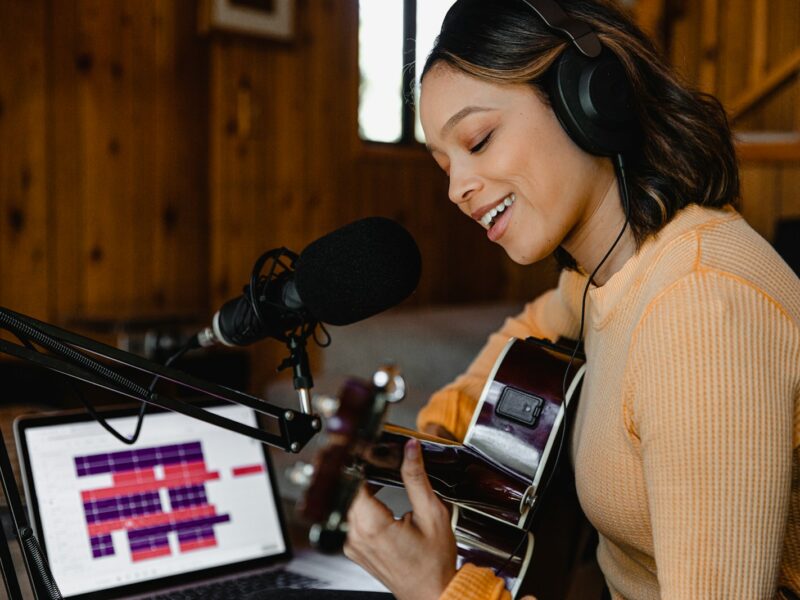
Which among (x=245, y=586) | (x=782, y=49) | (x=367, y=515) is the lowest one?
(x=245, y=586)

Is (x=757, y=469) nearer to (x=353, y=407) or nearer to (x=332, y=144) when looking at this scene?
Result: (x=353, y=407)

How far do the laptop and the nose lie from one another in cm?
49

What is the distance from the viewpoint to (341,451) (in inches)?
23.8

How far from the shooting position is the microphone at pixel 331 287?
31.5 inches

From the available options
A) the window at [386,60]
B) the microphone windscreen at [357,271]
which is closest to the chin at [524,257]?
the microphone windscreen at [357,271]

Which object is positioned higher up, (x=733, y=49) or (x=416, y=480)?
(x=733, y=49)

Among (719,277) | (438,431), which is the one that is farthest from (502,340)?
(719,277)

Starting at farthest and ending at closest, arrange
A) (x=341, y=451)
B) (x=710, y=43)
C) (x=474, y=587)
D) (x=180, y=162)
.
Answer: (x=710, y=43) < (x=180, y=162) < (x=474, y=587) < (x=341, y=451)

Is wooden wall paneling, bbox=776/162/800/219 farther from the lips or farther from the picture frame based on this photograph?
the lips

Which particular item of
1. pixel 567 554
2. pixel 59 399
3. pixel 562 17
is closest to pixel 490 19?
pixel 562 17

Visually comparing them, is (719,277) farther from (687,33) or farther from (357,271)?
(687,33)

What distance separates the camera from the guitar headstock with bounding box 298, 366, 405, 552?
1.96 feet

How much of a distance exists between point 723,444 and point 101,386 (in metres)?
0.55

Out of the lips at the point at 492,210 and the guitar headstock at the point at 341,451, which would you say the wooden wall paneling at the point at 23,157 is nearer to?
the lips at the point at 492,210
